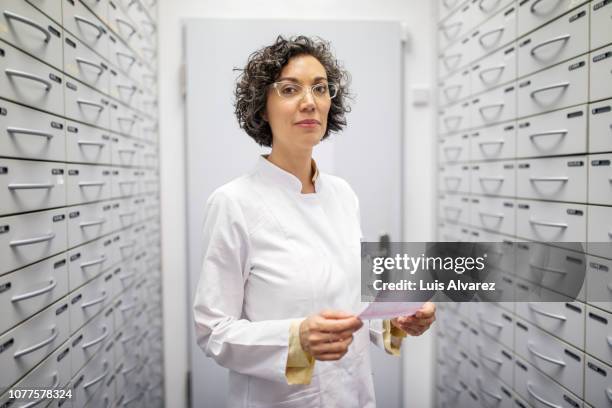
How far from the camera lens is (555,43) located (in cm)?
95

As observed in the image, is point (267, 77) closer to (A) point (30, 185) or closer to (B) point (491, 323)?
(A) point (30, 185)

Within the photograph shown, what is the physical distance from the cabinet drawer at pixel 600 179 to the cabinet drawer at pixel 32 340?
119 cm

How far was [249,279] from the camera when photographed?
2.57ft

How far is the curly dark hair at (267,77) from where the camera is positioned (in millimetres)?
806

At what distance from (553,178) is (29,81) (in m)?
1.16

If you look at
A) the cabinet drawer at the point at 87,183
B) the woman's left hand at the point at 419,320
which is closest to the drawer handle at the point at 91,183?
the cabinet drawer at the point at 87,183

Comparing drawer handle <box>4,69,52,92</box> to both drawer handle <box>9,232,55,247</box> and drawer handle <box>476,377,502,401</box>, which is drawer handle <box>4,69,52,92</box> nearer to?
drawer handle <box>9,232,55,247</box>

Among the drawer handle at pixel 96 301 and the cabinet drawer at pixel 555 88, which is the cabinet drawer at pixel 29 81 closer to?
the drawer handle at pixel 96 301

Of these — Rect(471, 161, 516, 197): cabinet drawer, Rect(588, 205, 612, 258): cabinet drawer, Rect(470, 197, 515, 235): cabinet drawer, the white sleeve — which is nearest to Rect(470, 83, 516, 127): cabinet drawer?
Rect(471, 161, 516, 197): cabinet drawer

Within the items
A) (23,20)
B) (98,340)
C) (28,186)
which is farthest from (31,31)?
(98,340)

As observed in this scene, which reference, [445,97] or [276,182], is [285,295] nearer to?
[276,182]

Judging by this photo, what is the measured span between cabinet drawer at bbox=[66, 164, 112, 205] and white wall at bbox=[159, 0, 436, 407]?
0.53 feet

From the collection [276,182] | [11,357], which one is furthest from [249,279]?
[11,357]

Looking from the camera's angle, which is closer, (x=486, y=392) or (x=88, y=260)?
(x=88, y=260)
